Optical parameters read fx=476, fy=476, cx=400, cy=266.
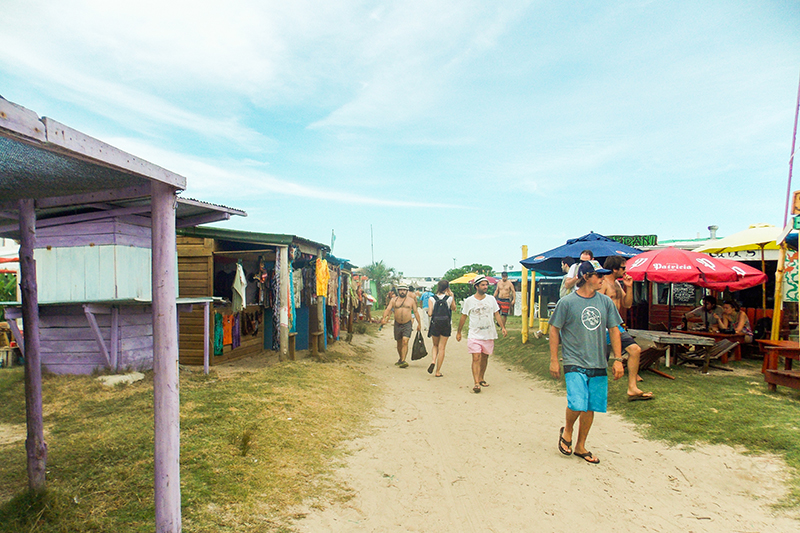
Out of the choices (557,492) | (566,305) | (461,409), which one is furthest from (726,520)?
(461,409)

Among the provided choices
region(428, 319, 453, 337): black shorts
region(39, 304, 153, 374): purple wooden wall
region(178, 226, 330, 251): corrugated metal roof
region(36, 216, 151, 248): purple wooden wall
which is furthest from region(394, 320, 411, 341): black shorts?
region(36, 216, 151, 248): purple wooden wall

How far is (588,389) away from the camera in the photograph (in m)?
4.76

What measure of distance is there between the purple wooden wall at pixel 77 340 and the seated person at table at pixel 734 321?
11.1m

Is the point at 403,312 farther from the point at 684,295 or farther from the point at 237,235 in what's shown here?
the point at 684,295

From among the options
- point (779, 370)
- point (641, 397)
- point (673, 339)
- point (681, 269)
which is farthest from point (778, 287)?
point (641, 397)

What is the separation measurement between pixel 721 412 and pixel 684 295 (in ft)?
28.8

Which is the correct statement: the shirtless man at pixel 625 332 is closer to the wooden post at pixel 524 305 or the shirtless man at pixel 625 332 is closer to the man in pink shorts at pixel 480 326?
the man in pink shorts at pixel 480 326

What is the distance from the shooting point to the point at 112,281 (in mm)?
7039

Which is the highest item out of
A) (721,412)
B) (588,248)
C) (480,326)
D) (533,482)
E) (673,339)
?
(588,248)

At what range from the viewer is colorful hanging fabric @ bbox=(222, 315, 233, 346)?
10020 millimetres

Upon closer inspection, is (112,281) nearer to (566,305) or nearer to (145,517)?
(145,517)

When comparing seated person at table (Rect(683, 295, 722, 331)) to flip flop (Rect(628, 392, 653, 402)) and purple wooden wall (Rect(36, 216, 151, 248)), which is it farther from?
purple wooden wall (Rect(36, 216, 151, 248))

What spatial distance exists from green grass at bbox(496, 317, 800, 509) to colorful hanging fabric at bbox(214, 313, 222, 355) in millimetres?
6782

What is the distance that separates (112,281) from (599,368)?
6688 millimetres
